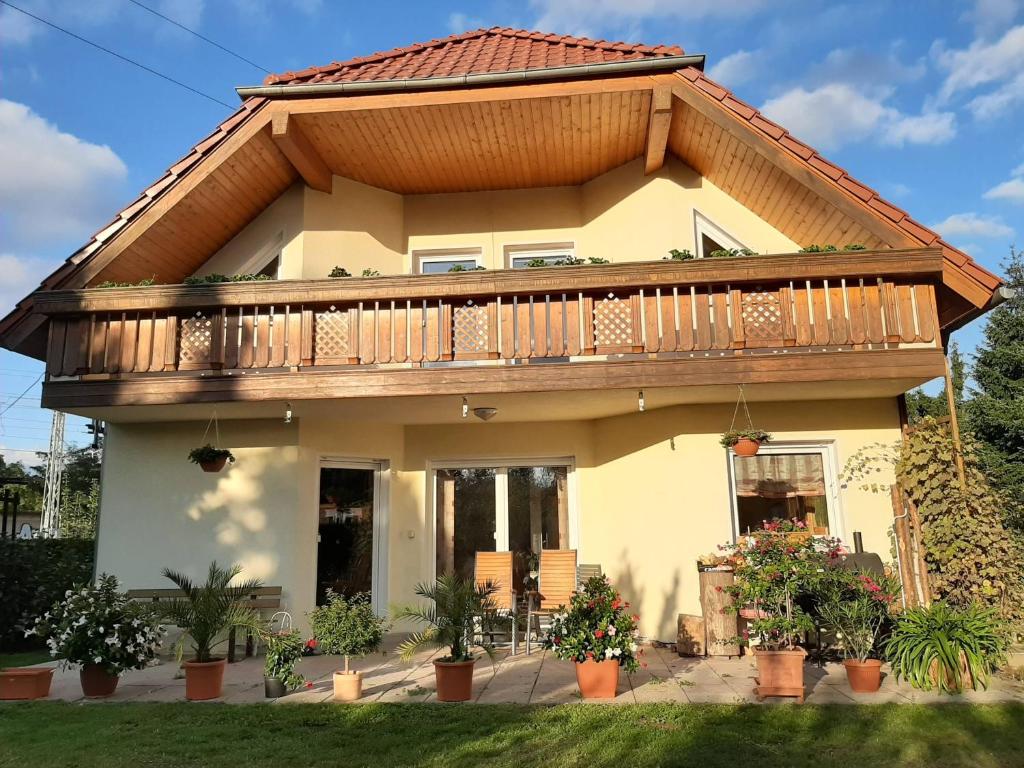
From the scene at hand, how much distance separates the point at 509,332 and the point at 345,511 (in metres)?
3.86

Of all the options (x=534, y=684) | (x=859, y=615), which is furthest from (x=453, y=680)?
(x=859, y=615)

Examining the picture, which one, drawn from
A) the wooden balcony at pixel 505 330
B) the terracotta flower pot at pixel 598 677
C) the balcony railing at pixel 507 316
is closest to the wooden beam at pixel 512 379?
the wooden balcony at pixel 505 330

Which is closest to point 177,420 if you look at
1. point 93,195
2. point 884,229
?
point 884,229

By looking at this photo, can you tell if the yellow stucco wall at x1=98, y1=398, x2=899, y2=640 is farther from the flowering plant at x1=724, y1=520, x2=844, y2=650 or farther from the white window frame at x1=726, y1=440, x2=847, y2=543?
the flowering plant at x1=724, y1=520, x2=844, y2=650

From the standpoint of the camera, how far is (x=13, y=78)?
11648 millimetres

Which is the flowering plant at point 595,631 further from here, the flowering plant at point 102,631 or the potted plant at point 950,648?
the flowering plant at point 102,631

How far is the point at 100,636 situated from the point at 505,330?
190 inches

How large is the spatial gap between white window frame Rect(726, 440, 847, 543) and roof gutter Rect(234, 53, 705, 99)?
180 inches

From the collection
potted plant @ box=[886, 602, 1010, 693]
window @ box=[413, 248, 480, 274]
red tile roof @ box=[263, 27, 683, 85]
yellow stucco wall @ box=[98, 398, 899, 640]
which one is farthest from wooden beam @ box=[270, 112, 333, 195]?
potted plant @ box=[886, 602, 1010, 693]

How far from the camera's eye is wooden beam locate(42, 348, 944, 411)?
743cm

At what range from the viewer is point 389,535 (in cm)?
1005

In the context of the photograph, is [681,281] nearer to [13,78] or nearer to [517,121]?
[517,121]

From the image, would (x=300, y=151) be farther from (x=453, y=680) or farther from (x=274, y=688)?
(x=453, y=680)

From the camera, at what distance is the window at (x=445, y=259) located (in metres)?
10.9
